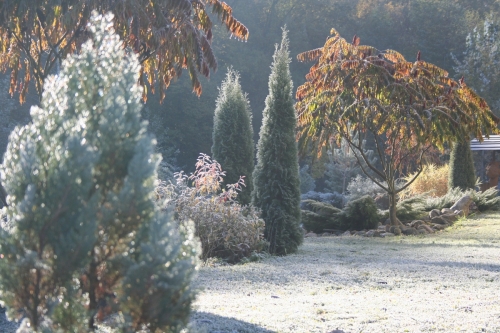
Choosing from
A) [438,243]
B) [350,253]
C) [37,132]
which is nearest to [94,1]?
[37,132]

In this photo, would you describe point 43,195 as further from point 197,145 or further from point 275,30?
point 275,30

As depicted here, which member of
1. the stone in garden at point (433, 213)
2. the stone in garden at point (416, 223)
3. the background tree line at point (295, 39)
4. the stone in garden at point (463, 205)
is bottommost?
the stone in garden at point (416, 223)

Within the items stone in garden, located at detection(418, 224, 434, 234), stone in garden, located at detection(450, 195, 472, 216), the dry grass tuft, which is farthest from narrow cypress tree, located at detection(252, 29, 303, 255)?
the dry grass tuft

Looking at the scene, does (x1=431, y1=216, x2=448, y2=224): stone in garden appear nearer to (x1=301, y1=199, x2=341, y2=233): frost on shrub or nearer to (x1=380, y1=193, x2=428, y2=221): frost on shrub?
(x1=380, y1=193, x2=428, y2=221): frost on shrub

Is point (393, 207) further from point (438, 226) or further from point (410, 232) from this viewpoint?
point (438, 226)

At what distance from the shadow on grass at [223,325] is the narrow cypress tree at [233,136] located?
9.42 metres

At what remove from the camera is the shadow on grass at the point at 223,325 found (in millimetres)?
3412

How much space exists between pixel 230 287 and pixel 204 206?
262 centimetres

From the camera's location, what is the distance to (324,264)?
698 centimetres

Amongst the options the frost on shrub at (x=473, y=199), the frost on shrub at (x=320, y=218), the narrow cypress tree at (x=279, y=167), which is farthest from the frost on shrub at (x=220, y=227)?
the frost on shrub at (x=473, y=199)

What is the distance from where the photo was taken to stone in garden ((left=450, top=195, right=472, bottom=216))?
14.2 m

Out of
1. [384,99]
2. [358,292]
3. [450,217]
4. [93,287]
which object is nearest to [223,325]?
[93,287]

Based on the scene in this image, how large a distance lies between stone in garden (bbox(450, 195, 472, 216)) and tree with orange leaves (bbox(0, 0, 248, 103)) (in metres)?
9.61

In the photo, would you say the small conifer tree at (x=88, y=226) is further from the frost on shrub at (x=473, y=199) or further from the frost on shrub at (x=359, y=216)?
the frost on shrub at (x=473, y=199)
